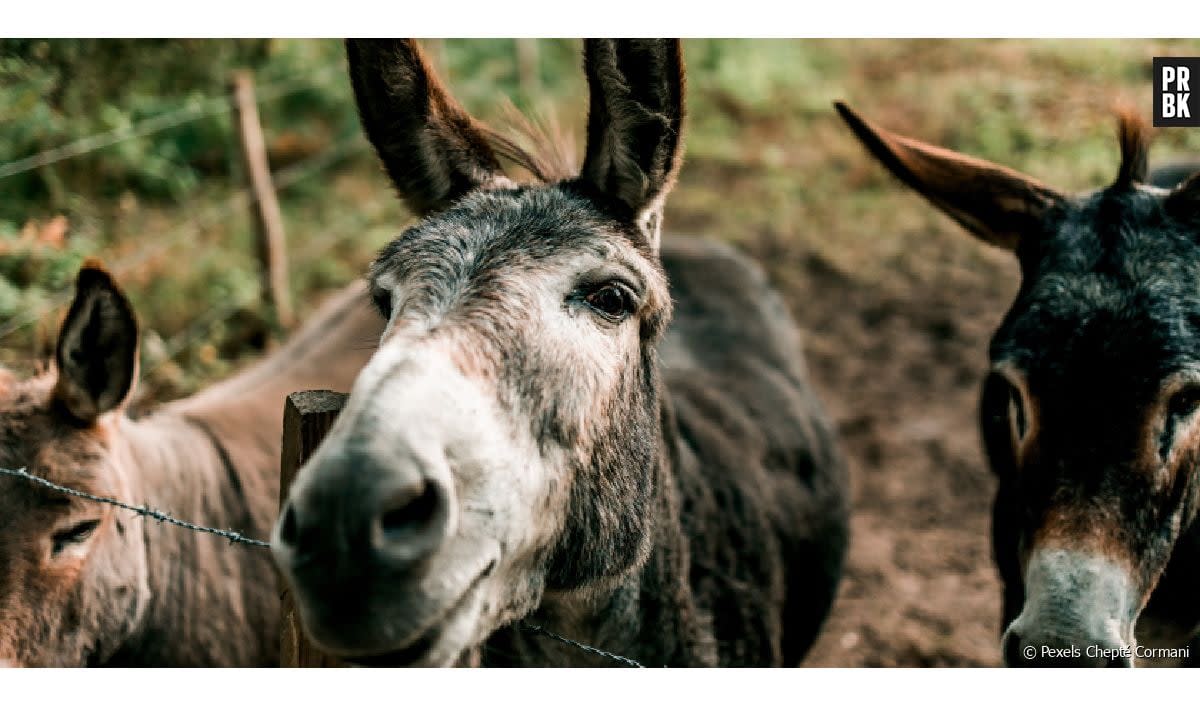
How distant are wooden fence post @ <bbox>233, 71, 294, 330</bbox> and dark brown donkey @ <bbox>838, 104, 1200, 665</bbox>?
506cm

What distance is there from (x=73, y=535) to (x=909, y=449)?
4559mm

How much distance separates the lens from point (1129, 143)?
2871 millimetres

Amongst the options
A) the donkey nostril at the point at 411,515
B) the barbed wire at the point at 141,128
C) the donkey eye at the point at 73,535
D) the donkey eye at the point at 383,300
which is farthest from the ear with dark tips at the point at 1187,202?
the barbed wire at the point at 141,128

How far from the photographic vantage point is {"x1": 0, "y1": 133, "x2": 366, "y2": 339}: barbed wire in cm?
452

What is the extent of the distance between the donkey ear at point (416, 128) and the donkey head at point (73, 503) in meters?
0.96

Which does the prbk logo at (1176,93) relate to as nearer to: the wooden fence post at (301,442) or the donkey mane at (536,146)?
the donkey mane at (536,146)

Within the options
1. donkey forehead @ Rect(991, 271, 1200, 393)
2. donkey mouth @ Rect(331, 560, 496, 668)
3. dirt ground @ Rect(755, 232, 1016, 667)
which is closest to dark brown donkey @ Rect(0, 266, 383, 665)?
donkey mouth @ Rect(331, 560, 496, 668)

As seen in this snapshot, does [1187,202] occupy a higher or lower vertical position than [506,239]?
higher

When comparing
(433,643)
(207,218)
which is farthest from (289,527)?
(207,218)

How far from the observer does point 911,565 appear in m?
5.07

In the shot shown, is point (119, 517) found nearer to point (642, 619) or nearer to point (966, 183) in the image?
point (642, 619)
